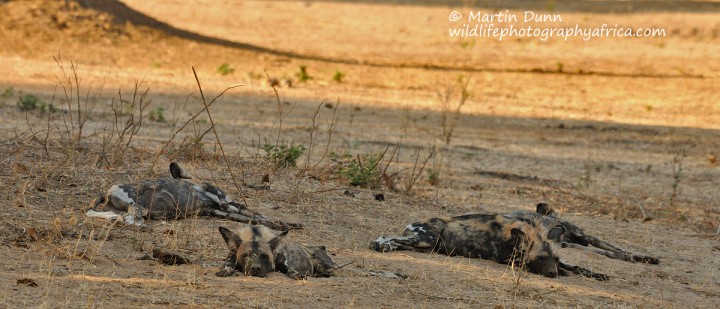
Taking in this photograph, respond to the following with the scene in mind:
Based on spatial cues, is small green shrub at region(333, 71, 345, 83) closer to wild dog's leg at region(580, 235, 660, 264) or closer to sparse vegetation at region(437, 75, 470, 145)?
sparse vegetation at region(437, 75, 470, 145)

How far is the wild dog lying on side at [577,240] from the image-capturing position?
768cm

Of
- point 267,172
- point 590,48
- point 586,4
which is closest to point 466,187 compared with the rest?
point 267,172

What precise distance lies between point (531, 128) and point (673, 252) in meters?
6.51

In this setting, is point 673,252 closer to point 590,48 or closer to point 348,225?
point 348,225

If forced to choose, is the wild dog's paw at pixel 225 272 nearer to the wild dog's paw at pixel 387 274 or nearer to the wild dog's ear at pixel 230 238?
the wild dog's ear at pixel 230 238

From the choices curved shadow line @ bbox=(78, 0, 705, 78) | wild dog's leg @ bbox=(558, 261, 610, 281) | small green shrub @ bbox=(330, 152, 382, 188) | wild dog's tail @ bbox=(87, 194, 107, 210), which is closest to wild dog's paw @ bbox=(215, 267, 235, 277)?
wild dog's tail @ bbox=(87, 194, 107, 210)

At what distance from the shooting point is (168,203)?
7203mm

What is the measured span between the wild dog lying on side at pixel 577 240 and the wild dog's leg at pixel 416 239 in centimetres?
58

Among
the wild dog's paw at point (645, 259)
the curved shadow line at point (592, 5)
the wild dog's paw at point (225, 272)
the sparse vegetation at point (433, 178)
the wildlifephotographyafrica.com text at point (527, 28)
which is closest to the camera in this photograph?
the wild dog's paw at point (225, 272)

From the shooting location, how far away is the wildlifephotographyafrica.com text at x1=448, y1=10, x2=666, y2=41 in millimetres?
22344

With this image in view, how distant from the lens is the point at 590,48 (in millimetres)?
20969

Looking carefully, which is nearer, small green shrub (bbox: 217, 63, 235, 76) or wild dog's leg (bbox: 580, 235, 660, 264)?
wild dog's leg (bbox: 580, 235, 660, 264)

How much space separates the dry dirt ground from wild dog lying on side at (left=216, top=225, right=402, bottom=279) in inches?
4.7

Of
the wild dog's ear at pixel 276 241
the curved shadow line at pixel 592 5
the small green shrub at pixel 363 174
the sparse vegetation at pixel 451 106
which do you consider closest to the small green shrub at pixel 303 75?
the sparse vegetation at pixel 451 106
